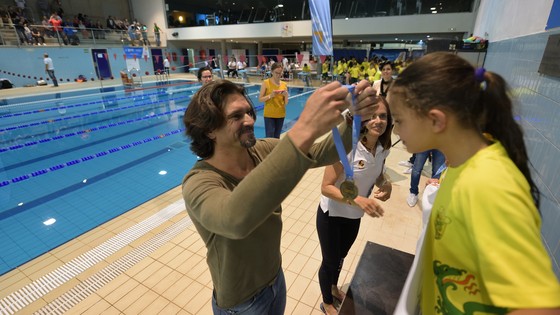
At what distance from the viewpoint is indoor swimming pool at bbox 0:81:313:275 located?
3.80 meters

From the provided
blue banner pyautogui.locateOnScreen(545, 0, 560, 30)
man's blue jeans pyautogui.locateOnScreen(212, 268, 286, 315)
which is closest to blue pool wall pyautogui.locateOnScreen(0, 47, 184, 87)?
man's blue jeans pyautogui.locateOnScreen(212, 268, 286, 315)

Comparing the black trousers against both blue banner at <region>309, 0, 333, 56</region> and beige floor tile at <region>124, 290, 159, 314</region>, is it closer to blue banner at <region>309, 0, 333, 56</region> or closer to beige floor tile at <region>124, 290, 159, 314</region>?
beige floor tile at <region>124, 290, 159, 314</region>

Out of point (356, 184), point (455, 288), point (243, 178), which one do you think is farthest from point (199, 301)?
point (455, 288)

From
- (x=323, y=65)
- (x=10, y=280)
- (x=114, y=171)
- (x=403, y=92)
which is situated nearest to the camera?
(x=403, y=92)

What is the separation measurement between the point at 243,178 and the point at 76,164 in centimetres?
630

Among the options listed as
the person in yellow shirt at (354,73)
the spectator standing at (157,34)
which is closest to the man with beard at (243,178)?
the person in yellow shirt at (354,73)

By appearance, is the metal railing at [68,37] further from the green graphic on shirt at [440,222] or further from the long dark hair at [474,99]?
the green graphic on shirt at [440,222]

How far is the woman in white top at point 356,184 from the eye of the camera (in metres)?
1.83

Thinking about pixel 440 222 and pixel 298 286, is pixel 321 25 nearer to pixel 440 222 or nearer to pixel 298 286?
pixel 298 286

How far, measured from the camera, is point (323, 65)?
1552cm

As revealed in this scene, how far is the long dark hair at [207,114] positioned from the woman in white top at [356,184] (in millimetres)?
904

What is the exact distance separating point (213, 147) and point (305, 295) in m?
1.88

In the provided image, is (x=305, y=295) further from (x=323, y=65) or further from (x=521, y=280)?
(x=323, y=65)

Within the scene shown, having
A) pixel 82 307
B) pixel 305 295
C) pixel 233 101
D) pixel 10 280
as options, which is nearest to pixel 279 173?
pixel 233 101
